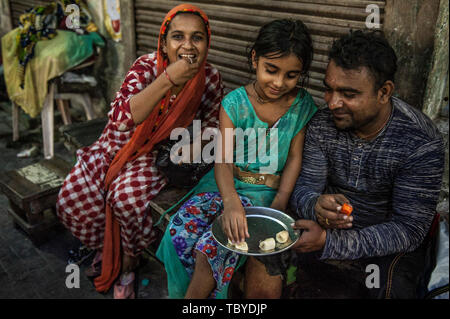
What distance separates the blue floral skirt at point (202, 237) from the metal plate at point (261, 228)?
0.10 meters

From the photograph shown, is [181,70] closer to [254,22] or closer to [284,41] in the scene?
[284,41]

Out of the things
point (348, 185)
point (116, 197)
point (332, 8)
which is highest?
point (332, 8)

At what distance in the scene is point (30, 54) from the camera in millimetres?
4578

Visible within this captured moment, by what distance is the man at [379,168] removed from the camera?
1.91m

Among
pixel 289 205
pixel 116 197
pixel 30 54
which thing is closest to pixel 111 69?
pixel 30 54

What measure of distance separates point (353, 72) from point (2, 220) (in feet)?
11.6

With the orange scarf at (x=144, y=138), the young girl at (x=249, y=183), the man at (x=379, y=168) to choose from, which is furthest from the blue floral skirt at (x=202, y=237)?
the orange scarf at (x=144, y=138)

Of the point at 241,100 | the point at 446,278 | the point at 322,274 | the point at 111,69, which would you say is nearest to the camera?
the point at 446,278

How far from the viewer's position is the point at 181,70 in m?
2.32

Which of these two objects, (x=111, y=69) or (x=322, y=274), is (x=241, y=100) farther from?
(x=111, y=69)

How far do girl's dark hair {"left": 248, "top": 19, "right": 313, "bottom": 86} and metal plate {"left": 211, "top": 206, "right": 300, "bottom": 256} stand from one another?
2.86 feet

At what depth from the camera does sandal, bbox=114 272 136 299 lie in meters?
2.79

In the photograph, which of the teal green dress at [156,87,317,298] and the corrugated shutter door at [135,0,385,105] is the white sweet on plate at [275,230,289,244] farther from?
the corrugated shutter door at [135,0,385,105]

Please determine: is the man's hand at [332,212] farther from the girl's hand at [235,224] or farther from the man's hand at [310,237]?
the girl's hand at [235,224]
